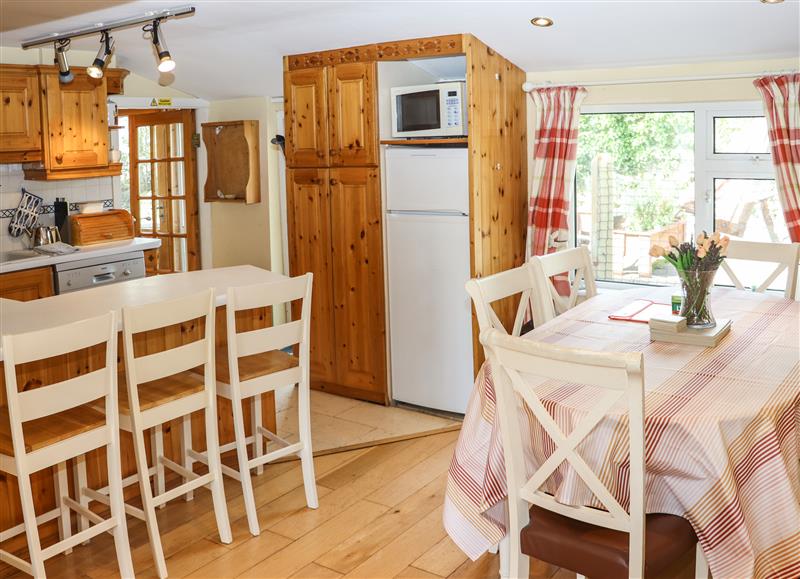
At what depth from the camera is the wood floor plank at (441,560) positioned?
3053 mm

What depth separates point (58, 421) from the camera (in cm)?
283

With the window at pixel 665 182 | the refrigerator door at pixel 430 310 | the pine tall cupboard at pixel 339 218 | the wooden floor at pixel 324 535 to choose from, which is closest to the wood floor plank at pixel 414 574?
the wooden floor at pixel 324 535

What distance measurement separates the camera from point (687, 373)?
103 inches

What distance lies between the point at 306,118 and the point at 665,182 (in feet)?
6.78

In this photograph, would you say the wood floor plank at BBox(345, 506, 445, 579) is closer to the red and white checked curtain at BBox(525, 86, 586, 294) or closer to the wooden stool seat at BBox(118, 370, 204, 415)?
the wooden stool seat at BBox(118, 370, 204, 415)

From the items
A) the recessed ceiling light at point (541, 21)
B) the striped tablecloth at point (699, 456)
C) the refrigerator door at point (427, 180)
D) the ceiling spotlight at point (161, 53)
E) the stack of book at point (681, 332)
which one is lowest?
the striped tablecloth at point (699, 456)

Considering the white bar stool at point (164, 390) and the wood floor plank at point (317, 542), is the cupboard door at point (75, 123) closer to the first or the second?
the white bar stool at point (164, 390)

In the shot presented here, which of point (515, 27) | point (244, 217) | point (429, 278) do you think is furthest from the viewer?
point (244, 217)

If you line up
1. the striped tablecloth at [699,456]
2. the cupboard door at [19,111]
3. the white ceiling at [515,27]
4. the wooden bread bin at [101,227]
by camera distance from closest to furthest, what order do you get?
the striped tablecloth at [699,456], the white ceiling at [515,27], the cupboard door at [19,111], the wooden bread bin at [101,227]

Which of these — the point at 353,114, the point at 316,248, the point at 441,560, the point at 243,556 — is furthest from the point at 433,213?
the point at 243,556

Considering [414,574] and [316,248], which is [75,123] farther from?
[414,574]

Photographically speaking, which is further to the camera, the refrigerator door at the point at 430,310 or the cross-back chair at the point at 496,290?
the refrigerator door at the point at 430,310

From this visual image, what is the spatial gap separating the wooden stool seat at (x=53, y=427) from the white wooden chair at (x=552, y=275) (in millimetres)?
1755

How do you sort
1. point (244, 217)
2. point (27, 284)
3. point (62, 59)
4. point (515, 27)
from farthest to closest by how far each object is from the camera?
1. point (244, 217)
2. point (27, 284)
3. point (62, 59)
4. point (515, 27)
